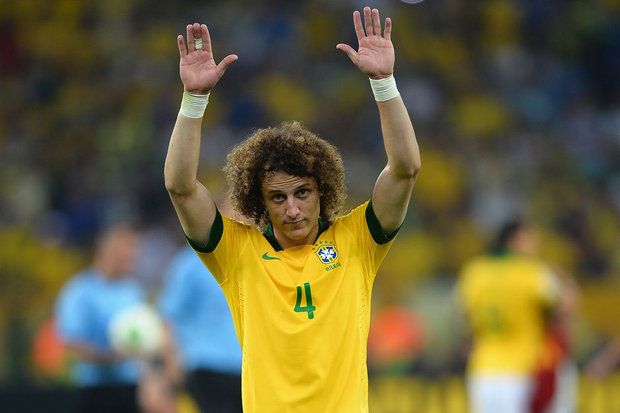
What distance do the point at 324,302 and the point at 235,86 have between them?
12.5 m

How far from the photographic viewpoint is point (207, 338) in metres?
8.41

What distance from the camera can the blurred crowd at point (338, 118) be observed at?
14.5 m

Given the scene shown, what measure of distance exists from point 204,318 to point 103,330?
68.5 inches

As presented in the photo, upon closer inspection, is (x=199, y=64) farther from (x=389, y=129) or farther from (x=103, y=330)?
(x=103, y=330)

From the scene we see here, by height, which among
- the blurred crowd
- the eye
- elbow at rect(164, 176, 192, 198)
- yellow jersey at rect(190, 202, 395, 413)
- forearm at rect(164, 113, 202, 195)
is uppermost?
the blurred crowd

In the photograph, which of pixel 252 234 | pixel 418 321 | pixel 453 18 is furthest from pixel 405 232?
pixel 252 234

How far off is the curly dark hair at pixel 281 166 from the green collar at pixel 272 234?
0.09 feet

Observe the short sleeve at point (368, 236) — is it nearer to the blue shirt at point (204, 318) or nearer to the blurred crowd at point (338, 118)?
the blue shirt at point (204, 318)

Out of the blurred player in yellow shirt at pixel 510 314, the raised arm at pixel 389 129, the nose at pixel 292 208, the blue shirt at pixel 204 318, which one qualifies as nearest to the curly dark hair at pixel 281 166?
the nose at pixel 292 208

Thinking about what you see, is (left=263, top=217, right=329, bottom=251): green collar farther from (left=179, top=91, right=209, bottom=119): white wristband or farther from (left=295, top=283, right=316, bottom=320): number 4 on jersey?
(left=179, top=91, right=209, bottom=119): white wristband

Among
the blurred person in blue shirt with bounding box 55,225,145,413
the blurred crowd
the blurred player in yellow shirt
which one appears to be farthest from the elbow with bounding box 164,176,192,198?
the blurred crowd

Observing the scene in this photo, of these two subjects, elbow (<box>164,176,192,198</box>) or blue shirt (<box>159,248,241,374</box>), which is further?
blue shirt (<box>159,248,241,374</box>)

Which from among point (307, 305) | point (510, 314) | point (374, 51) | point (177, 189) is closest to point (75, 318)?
point (510, 314)

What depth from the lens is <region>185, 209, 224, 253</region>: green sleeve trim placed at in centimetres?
448
